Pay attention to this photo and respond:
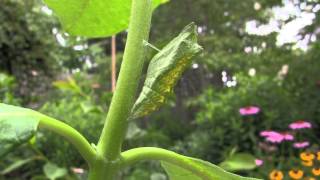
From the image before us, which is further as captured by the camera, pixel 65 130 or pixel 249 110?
pixel 249 110

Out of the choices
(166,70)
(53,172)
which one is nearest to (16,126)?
(166,70)

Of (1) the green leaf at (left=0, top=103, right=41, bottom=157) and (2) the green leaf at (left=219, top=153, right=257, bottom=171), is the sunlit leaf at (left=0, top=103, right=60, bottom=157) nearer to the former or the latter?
(1) the green leaf at (left=0, top=103, right=41, bottom=157)

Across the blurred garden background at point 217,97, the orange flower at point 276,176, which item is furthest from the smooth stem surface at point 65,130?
the orange flower at point 276,176

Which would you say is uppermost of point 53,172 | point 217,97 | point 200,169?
point 200,169

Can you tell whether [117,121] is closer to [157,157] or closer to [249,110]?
[157,157]

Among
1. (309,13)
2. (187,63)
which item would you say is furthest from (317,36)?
(187,63)

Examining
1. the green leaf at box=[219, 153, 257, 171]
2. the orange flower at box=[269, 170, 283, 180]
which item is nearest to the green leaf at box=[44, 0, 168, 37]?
the orange flower at box=[269, 170, 283, 180]
